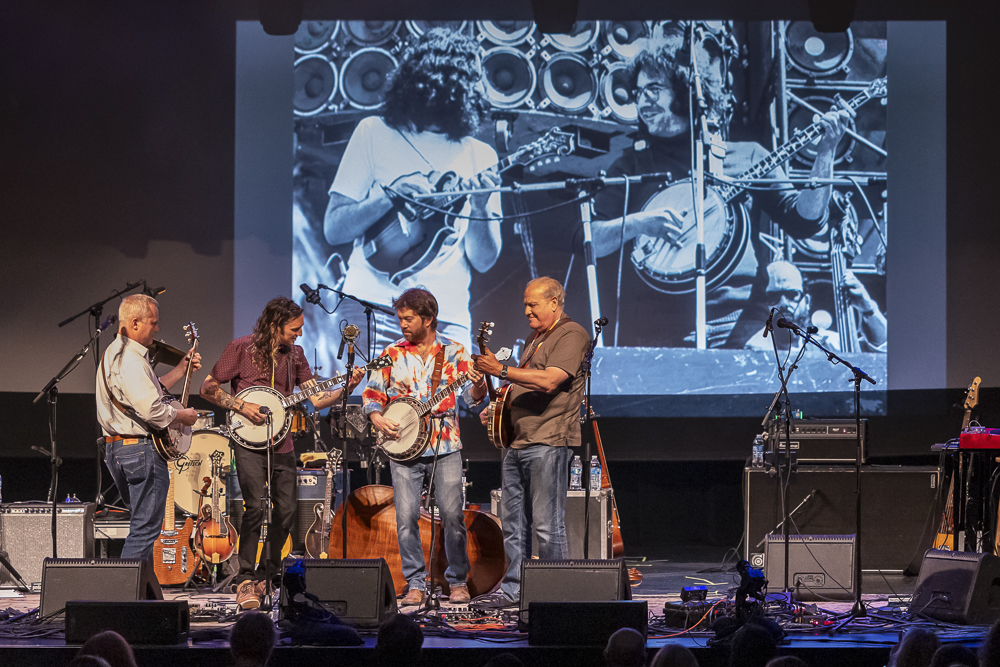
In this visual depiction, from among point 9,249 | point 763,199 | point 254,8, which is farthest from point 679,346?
point 9,249

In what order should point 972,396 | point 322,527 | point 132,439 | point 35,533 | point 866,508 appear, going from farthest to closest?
point 972,396, point 322,527, point 866,508, point 35,533, point 132,439

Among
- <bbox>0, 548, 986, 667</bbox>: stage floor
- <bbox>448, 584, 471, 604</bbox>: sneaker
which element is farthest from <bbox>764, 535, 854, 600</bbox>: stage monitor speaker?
<bbox>448, 584, 471, 604</bbox>: sneaker

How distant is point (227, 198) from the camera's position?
8.02 metres

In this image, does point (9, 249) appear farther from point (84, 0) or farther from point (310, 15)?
point (310, 15)

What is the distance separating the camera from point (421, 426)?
552cm

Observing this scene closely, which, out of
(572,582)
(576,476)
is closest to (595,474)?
(576,476)

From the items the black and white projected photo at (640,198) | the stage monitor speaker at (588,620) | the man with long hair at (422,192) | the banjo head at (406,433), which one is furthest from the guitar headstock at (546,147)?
the stage monitor speaker at (588,620)

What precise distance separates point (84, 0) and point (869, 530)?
23.9 feet

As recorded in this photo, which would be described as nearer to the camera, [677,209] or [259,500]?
[259,500]

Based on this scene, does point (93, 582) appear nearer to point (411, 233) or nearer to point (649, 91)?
point (411, 233)

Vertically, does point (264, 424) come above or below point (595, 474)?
above

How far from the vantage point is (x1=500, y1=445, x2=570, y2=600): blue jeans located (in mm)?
5324

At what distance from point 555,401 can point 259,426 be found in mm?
1749

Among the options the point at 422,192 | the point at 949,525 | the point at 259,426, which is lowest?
the point at 949,525
